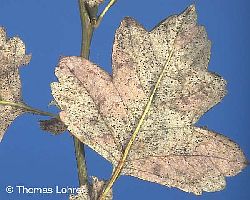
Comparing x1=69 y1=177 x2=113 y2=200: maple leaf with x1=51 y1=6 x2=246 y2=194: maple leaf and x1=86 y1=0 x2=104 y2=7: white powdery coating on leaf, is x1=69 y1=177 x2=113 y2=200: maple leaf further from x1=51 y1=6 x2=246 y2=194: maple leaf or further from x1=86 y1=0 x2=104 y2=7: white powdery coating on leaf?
x1=86 y1=0 x2=104 y2=7: white powdery coating on leaf

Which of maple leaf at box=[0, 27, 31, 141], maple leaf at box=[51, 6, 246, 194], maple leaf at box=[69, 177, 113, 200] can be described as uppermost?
maple leaf at box=[0, 27, 31, 141]

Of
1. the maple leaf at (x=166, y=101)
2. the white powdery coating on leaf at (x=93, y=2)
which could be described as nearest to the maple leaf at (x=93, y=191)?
the maple leaf at (x=166, y=101)

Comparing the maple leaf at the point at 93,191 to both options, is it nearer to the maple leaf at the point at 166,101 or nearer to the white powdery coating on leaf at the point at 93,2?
the maple leaf at the point at 166,101

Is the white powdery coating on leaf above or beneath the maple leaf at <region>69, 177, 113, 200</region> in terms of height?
above

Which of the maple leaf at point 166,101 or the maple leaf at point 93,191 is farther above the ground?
the maple leaf at point 166,101

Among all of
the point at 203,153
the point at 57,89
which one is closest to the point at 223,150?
the point at 203,153

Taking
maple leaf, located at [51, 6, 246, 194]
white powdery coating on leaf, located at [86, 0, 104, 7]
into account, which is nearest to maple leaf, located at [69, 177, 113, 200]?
maple leaf, located at [51, 6, 246, 194]
